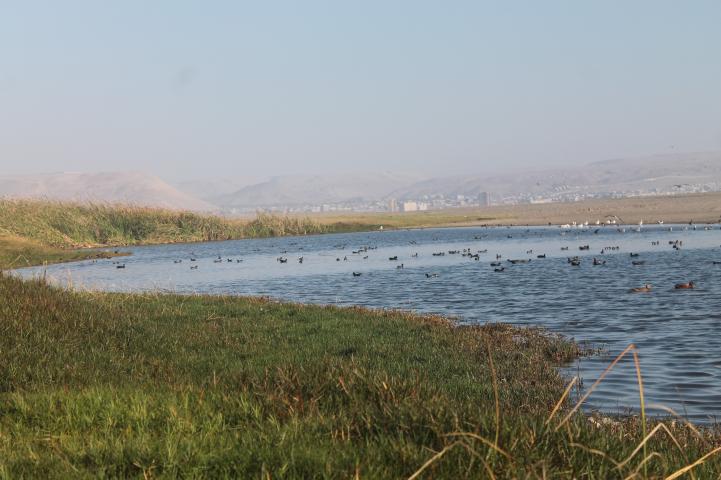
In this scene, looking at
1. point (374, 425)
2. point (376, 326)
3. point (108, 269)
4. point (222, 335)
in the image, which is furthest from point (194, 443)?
point (108, 269)

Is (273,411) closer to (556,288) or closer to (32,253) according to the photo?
(556,288)

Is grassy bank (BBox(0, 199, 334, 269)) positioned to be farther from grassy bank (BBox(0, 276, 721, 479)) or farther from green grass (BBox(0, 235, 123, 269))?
grassy bank (BBox(0, 276, 721, 479))

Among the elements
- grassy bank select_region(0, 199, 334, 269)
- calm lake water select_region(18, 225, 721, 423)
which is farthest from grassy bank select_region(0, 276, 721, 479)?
grassy bank select_region(0, 199, 334, 269)

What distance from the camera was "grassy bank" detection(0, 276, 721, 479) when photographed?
606 centimetres

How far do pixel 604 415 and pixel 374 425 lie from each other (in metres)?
5.61

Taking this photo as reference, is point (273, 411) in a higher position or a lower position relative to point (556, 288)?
higher

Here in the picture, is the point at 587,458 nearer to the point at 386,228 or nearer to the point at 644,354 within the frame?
the point at 644,354

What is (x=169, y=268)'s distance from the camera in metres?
48.5

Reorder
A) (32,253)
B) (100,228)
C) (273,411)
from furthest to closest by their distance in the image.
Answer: (100,228)
(32,253)
(273,411)

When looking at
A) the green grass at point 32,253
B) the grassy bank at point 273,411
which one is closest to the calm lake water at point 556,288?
the grassy bank at point 273,411

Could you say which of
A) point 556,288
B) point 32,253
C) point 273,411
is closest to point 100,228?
point 32,253

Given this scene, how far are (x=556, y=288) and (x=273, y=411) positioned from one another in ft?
80.4

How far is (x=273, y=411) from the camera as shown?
26.3 feet

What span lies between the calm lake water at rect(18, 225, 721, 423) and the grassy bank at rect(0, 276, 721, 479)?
7.68 feet
